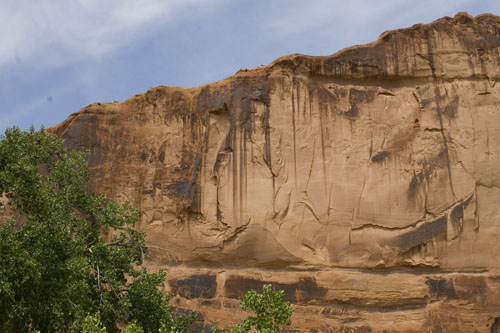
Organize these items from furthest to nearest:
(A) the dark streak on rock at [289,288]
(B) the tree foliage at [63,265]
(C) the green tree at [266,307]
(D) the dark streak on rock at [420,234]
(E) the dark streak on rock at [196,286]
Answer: (E) the dark streak on rock at [196,286] < (D) the dark streak on rock at [420,234] < (A) the dark streak on rock at [289,288] < (C) the green tree at [266,307] < (B) the tree foliage at [63,265]

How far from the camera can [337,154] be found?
2217cm

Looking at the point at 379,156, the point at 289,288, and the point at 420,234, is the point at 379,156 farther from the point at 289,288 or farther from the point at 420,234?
the point at 289,288

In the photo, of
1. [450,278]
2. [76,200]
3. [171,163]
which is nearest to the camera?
[76,200]

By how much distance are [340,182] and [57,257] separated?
1162 cm

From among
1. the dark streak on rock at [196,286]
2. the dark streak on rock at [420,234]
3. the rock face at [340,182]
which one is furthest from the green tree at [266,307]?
the dark streak on rock at [420,234]

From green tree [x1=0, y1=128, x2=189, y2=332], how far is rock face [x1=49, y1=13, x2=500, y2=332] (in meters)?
5.88

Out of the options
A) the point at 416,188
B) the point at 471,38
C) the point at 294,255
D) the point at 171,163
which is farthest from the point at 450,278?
the point at 171,163

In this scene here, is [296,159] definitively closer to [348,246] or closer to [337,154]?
[337,154]

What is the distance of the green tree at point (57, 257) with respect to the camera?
13.0m

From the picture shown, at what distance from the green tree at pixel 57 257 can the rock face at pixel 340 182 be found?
5884mm

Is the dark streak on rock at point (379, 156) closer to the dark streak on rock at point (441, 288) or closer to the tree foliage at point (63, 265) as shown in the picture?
the dark streak on rock at point (441, 288)

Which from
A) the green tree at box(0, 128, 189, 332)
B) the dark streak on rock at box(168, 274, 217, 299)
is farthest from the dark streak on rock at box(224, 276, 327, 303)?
the green tree at box(0, 128, 189, 332)

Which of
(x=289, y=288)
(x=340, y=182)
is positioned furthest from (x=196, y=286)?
(x=340, y=182)

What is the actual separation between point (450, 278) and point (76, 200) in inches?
531
